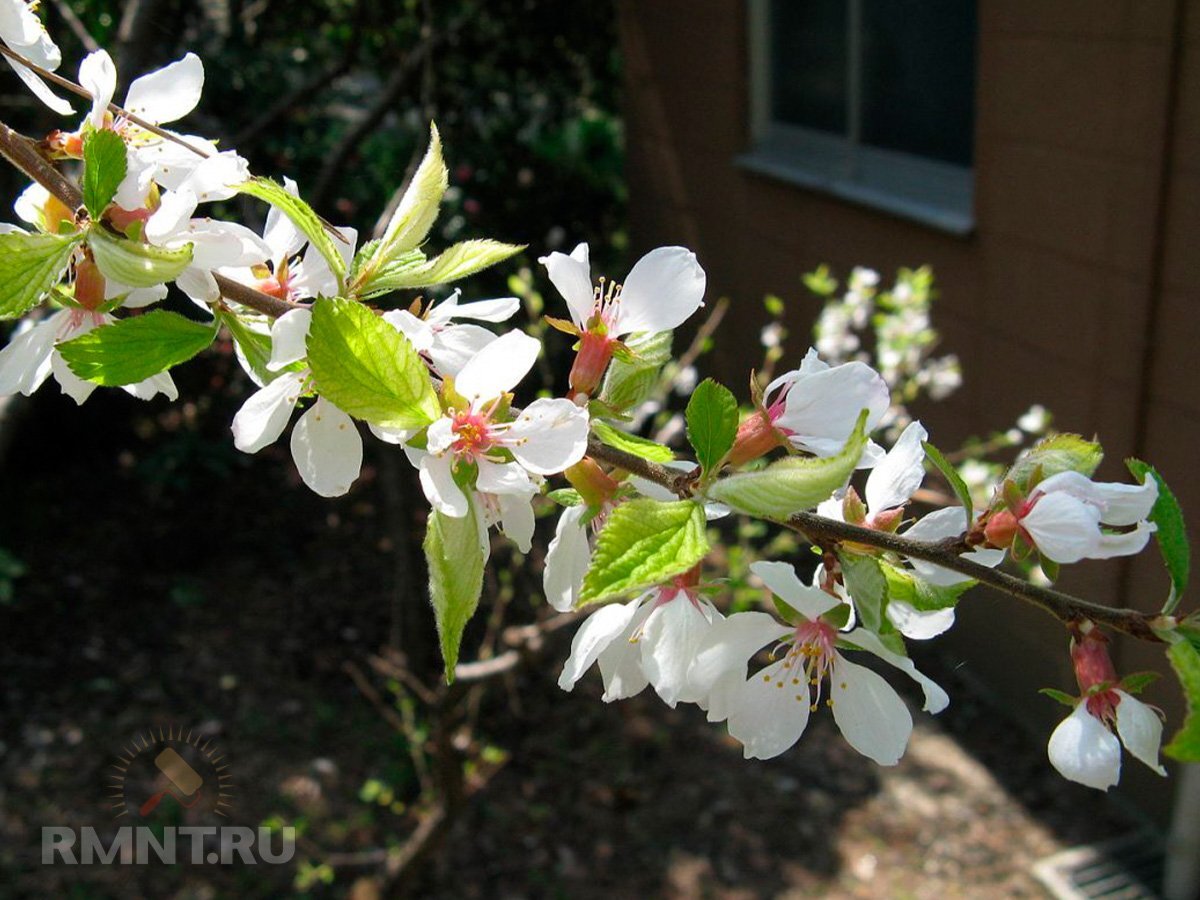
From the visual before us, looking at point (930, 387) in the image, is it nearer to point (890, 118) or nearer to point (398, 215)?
point (890, 118)

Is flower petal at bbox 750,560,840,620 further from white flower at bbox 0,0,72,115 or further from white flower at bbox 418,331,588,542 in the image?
white flower at bbox 0,0,72,115

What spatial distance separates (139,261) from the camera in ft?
1.55

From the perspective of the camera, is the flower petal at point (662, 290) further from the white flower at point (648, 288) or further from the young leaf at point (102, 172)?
the young leaf at point (102, 172)

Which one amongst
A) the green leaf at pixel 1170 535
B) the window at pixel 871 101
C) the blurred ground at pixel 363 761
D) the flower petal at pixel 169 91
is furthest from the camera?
the window at pixel 871 101

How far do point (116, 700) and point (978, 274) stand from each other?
2550 mm

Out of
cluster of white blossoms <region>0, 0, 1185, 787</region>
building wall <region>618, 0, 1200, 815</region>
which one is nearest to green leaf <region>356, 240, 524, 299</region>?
cluster of white blossoms <region>0, 0, 1185, 787</region>

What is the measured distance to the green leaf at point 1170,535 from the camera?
510 millimetres

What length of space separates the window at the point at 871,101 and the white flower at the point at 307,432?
2.55m

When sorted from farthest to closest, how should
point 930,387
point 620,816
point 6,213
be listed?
point 930,387
point 620,816
point 6,213

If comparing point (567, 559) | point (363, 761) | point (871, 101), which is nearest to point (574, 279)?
point (567, 559)

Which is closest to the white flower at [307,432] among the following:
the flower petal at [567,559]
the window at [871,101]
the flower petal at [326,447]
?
the flower petal at [326,447]

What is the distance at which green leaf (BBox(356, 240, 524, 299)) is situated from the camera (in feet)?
1.77

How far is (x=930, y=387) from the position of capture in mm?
3170

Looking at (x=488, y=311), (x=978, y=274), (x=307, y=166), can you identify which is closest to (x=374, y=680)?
(x=307, y=166)
